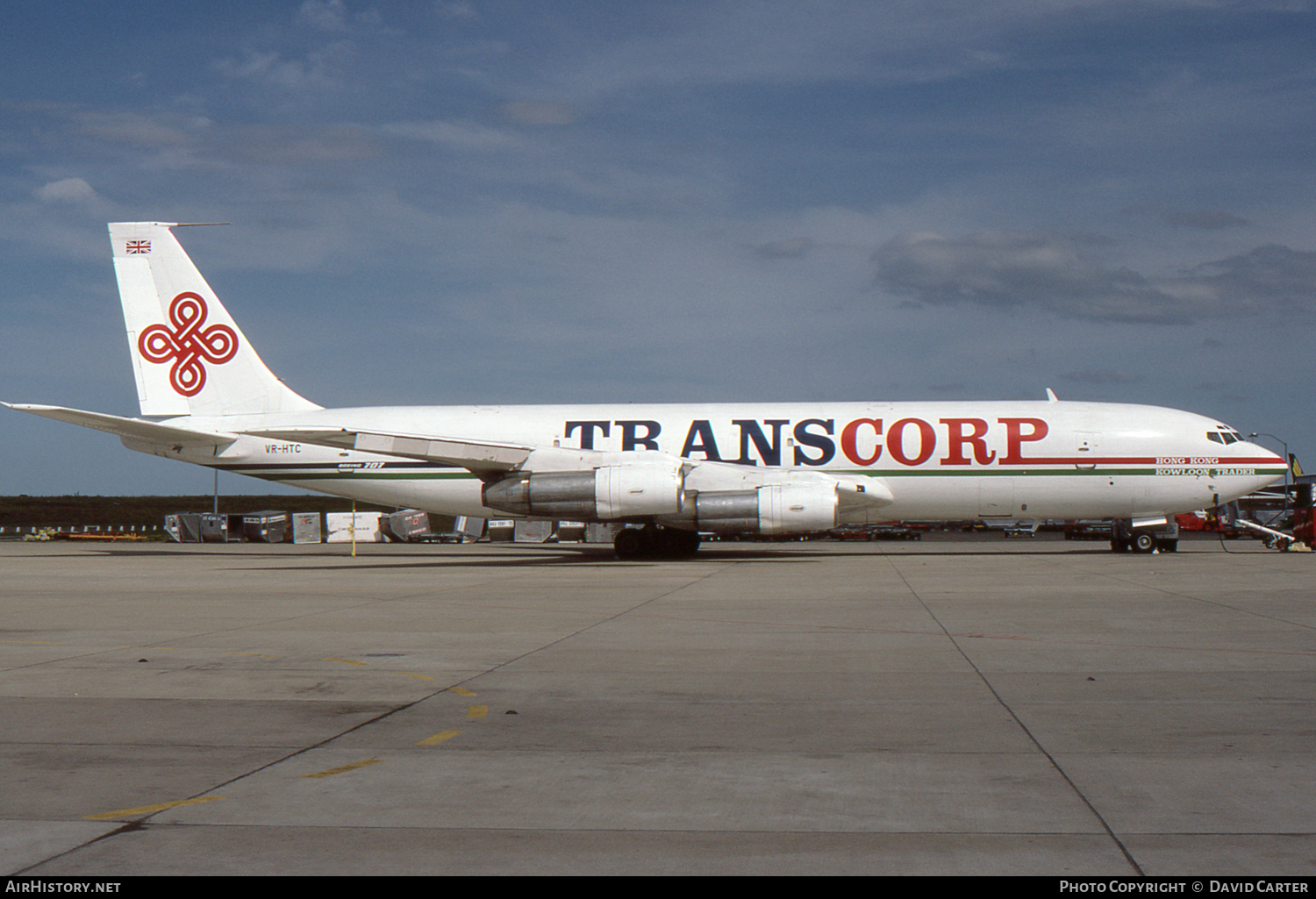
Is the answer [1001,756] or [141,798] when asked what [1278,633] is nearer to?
[1001,756]

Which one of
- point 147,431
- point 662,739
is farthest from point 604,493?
point 662,739

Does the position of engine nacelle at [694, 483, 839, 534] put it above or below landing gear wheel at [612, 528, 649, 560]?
above

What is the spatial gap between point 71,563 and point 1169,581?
88.3 feet

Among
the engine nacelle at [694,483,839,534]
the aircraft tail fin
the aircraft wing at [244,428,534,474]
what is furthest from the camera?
the aircraft tail fin

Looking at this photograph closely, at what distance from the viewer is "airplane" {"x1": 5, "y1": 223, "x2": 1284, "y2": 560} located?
1078 inches

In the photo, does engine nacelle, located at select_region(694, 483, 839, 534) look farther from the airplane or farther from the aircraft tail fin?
the aircraft tail fin

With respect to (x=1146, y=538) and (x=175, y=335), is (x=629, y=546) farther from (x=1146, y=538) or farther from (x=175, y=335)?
(x=175, y=335)

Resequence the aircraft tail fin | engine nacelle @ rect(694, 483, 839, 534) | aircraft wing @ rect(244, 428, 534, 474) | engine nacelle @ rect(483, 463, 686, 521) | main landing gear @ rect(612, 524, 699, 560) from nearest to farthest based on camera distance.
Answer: engine nacelle @ rect(694, 483, 839, 534) < aircraft wing @ rect(244, 428, 534, 474) < engine nacelle @ rect(483, 463, 686, 521) < main landing gear @ rect(612, 524, 699, 560) < the aircraft tail fin

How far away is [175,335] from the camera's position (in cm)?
3234

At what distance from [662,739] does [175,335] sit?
30.3 m

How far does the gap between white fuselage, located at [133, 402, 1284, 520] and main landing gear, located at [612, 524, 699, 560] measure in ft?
8.29

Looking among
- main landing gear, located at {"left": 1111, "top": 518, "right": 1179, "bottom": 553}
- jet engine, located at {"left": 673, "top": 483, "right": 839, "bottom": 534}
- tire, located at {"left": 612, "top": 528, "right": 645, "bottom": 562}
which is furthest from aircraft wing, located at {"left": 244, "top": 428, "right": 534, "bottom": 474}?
main landing gear, located at {"left": 1111, "top": 518, "right": 1179, "bottom": 553}
